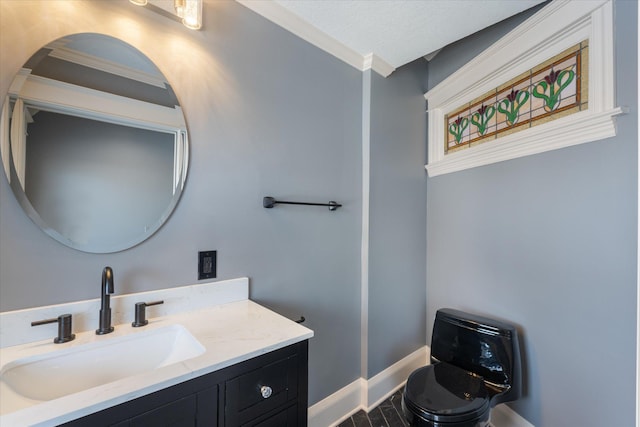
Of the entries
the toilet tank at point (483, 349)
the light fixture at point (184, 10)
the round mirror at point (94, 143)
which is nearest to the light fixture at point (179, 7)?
the light fixture at point (184, 10)

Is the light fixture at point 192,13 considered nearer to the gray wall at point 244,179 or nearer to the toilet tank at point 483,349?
the gray wall at point 244,179

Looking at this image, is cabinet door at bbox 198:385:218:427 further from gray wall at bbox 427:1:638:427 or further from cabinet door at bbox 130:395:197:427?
gray wall at bbox 427:1:638:427

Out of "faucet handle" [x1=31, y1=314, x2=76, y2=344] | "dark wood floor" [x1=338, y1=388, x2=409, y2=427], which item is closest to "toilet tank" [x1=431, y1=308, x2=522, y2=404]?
"dark wood floor" [x1=338, y1=388, x2=409, y2=427]

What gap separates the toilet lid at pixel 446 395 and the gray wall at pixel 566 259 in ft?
1.39

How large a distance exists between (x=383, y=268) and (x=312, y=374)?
0.82 meters

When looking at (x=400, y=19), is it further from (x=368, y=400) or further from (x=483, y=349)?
(x=368, y=400)

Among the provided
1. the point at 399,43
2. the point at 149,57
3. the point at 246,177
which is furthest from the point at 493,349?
the point at 149,57

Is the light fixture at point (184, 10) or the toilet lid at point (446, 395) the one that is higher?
the light fixture at point (184, 10)

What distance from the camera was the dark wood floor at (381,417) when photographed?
1683mm

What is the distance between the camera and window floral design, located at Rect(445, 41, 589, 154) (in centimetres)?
137

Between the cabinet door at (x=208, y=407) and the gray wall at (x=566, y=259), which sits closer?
the cabinet door at (x=208, y=407)

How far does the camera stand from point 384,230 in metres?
1.95

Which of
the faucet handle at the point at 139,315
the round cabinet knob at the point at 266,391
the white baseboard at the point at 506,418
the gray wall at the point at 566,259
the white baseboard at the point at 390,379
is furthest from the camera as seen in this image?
the white baseboard at the point at 390,379

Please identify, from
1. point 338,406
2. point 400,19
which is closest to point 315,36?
point 400,19
